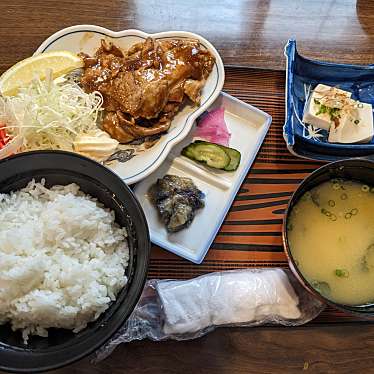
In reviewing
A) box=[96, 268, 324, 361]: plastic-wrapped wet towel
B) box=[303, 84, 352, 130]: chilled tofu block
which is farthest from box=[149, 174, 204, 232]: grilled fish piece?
box=[303, 84, 352, 130]: chilled tofu block

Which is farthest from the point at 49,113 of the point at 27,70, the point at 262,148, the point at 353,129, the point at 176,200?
the point at 353,129

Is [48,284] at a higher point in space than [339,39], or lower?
lower

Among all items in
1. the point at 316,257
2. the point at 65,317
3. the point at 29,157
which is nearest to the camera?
the point at 65,317

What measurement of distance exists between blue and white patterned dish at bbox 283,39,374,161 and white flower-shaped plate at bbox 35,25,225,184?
0.34 m

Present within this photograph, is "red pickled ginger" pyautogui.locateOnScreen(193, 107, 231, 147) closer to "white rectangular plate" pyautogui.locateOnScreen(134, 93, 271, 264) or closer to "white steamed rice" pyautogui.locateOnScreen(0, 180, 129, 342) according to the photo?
"white rectangular plate" pyautogui.locateOnScreen(134, 93, 271, 264)

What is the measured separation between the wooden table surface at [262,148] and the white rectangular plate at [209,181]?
0.19 feet

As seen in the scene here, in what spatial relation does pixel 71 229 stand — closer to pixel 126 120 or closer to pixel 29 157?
pixel 29 157

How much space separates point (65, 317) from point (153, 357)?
1.49 ft

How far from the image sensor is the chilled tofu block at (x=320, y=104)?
87.8 inches

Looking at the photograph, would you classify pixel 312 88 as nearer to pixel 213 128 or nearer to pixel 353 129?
pixel 353 129

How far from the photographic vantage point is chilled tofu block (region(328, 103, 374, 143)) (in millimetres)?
2184

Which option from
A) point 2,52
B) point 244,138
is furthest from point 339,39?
point 2,52

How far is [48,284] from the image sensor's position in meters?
1.54

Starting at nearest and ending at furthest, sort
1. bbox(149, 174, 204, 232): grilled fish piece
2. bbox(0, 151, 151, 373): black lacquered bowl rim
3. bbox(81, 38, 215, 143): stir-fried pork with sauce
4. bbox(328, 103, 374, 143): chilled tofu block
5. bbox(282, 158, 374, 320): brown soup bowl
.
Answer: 1. bbox(0, 151, 151, 373): black lacquered bowl rim
2. bbox(282, 158, 374, 320): brown soup bowl
3. bbox(149, 174, 204, 232): grilled fish piece
4. bbox(81, 38, 215, 143): stir-fried pork with sauce
5. bbox(328, 103, 374, 143): chilled tofu block
